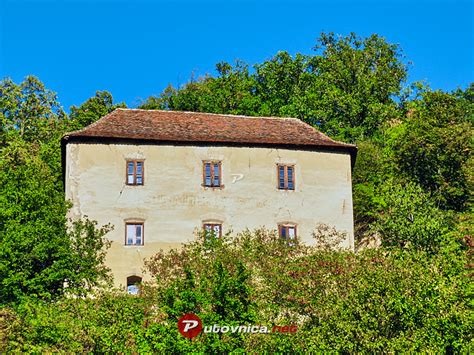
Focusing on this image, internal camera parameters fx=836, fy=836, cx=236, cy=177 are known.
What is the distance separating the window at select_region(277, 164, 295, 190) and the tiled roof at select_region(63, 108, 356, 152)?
1.29m

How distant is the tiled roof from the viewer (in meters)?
43.8

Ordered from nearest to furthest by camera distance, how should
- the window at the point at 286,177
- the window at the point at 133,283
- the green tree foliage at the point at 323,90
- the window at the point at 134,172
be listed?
the window at the point at 133,283 → the window at the point at 134,172 → the window at the point at 286,177 → the green tree foliage at the point at 323,90

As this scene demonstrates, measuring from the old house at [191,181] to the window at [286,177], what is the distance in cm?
5

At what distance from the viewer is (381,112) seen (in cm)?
6062

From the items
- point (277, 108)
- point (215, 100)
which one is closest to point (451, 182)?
point (277, 108)

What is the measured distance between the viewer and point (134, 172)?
142 ft

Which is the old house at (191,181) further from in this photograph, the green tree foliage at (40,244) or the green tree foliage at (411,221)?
the green tree foliage at (411,221)

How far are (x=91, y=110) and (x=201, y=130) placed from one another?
19513mm

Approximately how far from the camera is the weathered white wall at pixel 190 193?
42.2m

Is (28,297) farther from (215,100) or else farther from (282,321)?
(215,100)

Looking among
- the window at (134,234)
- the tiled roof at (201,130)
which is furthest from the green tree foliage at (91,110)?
the window at (134,234)

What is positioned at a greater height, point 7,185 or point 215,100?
point 215,100

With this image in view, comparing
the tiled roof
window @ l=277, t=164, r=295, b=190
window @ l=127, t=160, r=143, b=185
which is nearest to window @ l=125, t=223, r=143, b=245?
window @ l=127, t=160, r=143, b=185

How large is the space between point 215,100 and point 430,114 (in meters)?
16.6
